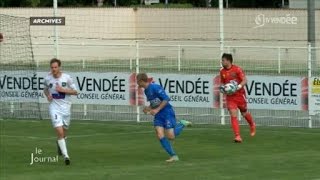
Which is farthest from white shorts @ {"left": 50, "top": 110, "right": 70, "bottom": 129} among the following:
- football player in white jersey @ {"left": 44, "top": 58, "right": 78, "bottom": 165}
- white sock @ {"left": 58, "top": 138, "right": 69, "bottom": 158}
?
white sock @ {"left": 58, "top": 138, "right": 69, "bottom": 158}

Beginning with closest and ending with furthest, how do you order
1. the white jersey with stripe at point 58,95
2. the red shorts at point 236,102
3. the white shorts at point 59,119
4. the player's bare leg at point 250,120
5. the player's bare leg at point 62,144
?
1. the player's bare leg at point 62,144
2. the white shorts at point 59,119
3. the white jersey with stripe at point 58,95
4. the red shorts at point 236,102
5. the player's bare leg at point 250,120

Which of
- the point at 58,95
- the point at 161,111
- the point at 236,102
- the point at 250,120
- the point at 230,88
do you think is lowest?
the point at 250,120

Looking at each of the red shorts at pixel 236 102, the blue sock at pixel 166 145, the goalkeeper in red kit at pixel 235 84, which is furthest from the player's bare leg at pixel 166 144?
the red shorts at pixel 236 102

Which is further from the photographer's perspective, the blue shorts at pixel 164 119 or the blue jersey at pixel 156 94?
the blue shorts at pixel 164 119

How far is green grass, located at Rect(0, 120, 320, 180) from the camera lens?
1545cm

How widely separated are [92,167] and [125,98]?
9.86 metres

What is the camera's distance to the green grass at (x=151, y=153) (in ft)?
50.7

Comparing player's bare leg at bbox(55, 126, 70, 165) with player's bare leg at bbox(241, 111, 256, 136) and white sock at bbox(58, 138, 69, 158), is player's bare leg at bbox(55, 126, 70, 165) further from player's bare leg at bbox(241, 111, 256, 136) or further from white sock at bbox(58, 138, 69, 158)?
player's bare leg at bbox(241, 111, 256, 136)

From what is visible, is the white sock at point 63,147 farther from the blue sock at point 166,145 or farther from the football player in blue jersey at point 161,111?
the blue sock at point 166,145

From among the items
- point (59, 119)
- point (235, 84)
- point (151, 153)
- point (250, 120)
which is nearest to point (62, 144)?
point (59, 119)

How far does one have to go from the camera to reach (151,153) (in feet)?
63.6

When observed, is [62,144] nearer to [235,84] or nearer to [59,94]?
[59,94]

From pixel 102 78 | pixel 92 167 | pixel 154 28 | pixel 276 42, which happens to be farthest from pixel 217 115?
pixel 154 28

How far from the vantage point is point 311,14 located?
91.4 ft
